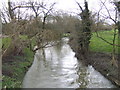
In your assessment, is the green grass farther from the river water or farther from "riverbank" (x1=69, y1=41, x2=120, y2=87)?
the river water

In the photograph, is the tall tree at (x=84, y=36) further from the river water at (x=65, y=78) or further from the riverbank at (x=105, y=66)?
the river water at (x=65, y=78)

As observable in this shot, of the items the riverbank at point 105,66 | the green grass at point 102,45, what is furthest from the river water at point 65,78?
the green grass at point 102,45

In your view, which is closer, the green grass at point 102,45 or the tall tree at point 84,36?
the green grass at point 102,45

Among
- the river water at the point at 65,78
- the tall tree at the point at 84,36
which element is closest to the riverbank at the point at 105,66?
the river water at the point at 65,78

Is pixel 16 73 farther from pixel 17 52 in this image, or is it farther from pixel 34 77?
pixel 17 52

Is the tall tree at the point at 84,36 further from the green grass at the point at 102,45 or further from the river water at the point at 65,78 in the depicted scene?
the river water at the point at 65,78

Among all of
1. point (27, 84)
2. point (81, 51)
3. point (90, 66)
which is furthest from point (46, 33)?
point (27, 84)

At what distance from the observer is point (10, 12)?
1938cm

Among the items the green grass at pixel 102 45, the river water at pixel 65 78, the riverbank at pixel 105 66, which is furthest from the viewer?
the green grass at pixel 102 45

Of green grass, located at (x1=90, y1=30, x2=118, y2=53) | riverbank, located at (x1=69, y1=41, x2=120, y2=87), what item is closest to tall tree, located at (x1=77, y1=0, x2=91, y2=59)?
green grass, located at (x1=90, y1=30, x2=118, y2=53)

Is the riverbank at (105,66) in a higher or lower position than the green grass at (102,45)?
lower

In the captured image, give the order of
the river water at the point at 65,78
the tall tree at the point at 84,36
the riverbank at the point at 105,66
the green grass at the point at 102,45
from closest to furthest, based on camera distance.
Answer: the river water at the point at 65,78 → the riverbank at the point at 105,66 → the green grass at the point at 102,45 → the tall tree at the point at 84,36

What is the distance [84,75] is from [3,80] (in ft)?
22.5

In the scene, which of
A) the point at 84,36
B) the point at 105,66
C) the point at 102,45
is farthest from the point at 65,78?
the point at 102,45
